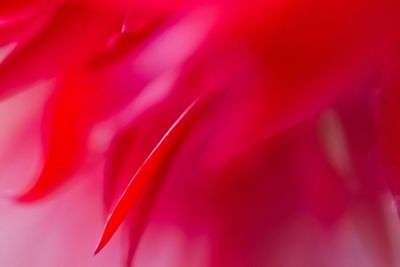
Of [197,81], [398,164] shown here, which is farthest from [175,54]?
[398,164]

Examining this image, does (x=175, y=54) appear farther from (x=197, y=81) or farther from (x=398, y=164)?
(x=398, y=164)

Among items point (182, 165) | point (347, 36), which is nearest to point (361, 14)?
point (347, 36)

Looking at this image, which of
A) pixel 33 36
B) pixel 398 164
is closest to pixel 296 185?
pixel 398 164

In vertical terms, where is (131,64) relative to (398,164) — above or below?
above

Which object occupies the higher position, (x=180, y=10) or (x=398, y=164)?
(x=180, y=10)

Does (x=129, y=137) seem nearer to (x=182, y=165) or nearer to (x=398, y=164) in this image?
(x=182, y=165)
